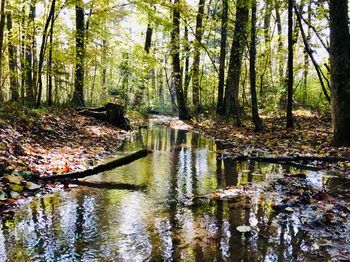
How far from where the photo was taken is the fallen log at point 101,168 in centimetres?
572

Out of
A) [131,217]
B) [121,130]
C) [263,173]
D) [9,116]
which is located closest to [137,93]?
[121,130]

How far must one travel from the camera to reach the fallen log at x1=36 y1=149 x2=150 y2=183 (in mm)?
5719

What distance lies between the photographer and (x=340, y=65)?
7949mm

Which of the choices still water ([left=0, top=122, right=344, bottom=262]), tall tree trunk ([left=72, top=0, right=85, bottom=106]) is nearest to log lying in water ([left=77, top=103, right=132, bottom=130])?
tall tree trunk ([left=72, top=0, right=85, bottom=106])

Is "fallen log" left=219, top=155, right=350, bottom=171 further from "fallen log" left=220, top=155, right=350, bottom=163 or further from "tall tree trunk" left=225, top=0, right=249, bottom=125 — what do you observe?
"tall tree trunk" left=225, top=0, right=249, bottom=125

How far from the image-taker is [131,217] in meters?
4.21

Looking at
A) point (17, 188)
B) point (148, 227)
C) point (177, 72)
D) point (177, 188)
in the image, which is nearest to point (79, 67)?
point (177, 72)

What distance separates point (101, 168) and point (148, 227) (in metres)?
2.97

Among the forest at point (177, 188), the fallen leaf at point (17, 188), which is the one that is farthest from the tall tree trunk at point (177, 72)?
the fallen leaf at point (17, 188)

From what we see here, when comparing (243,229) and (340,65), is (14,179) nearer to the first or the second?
(243,229)

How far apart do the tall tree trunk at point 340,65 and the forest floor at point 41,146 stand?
215 inches

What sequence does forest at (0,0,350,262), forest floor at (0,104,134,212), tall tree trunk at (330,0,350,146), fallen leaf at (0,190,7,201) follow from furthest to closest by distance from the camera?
tall tree trunk at (330,0,350,146), forest floor at (0,104,134,212), fallen leaf at (0,190,7,201), forest at (0,0,350,262)

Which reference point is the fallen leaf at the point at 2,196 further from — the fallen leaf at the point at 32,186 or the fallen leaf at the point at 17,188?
the fallen leaf at the point at 32,186

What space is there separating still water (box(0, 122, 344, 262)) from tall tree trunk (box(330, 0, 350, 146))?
3.14m
